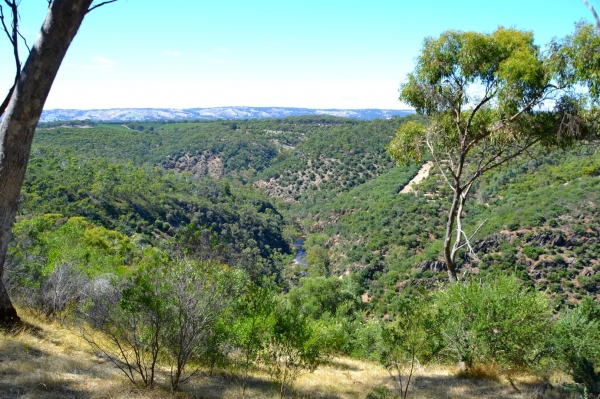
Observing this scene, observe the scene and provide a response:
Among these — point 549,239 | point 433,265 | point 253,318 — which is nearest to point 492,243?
point 549,239

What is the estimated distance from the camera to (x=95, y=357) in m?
5.26

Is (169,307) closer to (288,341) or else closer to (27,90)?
(288,341)

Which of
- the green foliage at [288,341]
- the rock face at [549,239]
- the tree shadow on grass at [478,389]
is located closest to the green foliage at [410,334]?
the tree shadow on grass at [478,389]

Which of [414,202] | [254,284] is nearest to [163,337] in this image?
[254,284]

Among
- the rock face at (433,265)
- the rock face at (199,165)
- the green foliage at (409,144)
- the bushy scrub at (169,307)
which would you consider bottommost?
the rock face at (433,265)

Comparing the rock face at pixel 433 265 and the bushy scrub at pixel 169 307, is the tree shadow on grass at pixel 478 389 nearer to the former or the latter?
the bushy scrub at pixel 169 307

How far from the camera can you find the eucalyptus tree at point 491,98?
549 centimetres

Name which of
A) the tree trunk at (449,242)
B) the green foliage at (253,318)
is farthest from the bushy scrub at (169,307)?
the tree trunk at (449,242)

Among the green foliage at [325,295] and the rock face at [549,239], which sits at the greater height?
the rock face at [549,239]

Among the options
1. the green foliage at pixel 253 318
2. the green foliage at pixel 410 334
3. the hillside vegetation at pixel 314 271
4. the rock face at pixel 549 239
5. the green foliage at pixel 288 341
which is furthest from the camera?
the rock face at pixel 549 239

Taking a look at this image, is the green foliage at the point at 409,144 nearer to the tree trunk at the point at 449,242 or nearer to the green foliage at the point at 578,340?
the tree trunk at the point at 449,242

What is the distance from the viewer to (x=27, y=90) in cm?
326

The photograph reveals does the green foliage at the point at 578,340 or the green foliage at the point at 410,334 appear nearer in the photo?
the green foliage at the point at 410,334

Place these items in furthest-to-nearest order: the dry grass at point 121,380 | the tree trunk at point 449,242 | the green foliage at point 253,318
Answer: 1. the tree trunk at point 449,242
2. the green foliage at point 253,318
3. the dry grass at point 121,380
